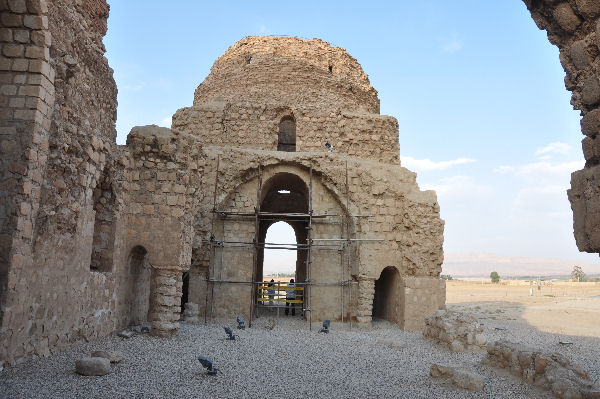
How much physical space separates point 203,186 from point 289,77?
244 inches

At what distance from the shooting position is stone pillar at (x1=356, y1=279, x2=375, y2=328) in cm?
1260

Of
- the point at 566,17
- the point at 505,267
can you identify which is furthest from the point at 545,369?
the point at 505,267

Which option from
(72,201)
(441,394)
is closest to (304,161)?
(72,201)

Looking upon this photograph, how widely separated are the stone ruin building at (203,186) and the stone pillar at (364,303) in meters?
0.04

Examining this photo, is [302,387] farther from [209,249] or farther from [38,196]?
[209,249]

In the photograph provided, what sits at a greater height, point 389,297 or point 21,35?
point 21,35

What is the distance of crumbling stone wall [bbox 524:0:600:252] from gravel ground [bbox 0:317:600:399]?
329 centimetres

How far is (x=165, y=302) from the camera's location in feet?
27.5

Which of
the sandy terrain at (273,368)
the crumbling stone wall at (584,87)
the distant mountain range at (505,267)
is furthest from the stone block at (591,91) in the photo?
the distant mountain range at (505,267)

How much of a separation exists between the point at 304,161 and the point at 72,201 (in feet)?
25.5

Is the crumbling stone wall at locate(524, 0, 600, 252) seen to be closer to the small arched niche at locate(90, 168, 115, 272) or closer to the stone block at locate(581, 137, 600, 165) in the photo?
the stone block at locate(581, 137, 600, 165)

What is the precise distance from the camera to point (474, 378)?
5.89 meters

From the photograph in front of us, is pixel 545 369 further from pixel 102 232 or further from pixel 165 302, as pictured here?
pixel 102 232

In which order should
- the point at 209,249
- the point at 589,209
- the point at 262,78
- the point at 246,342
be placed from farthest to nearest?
the point at 262,78
the point at 209,249
the point at 246,342
the point at 589,209
